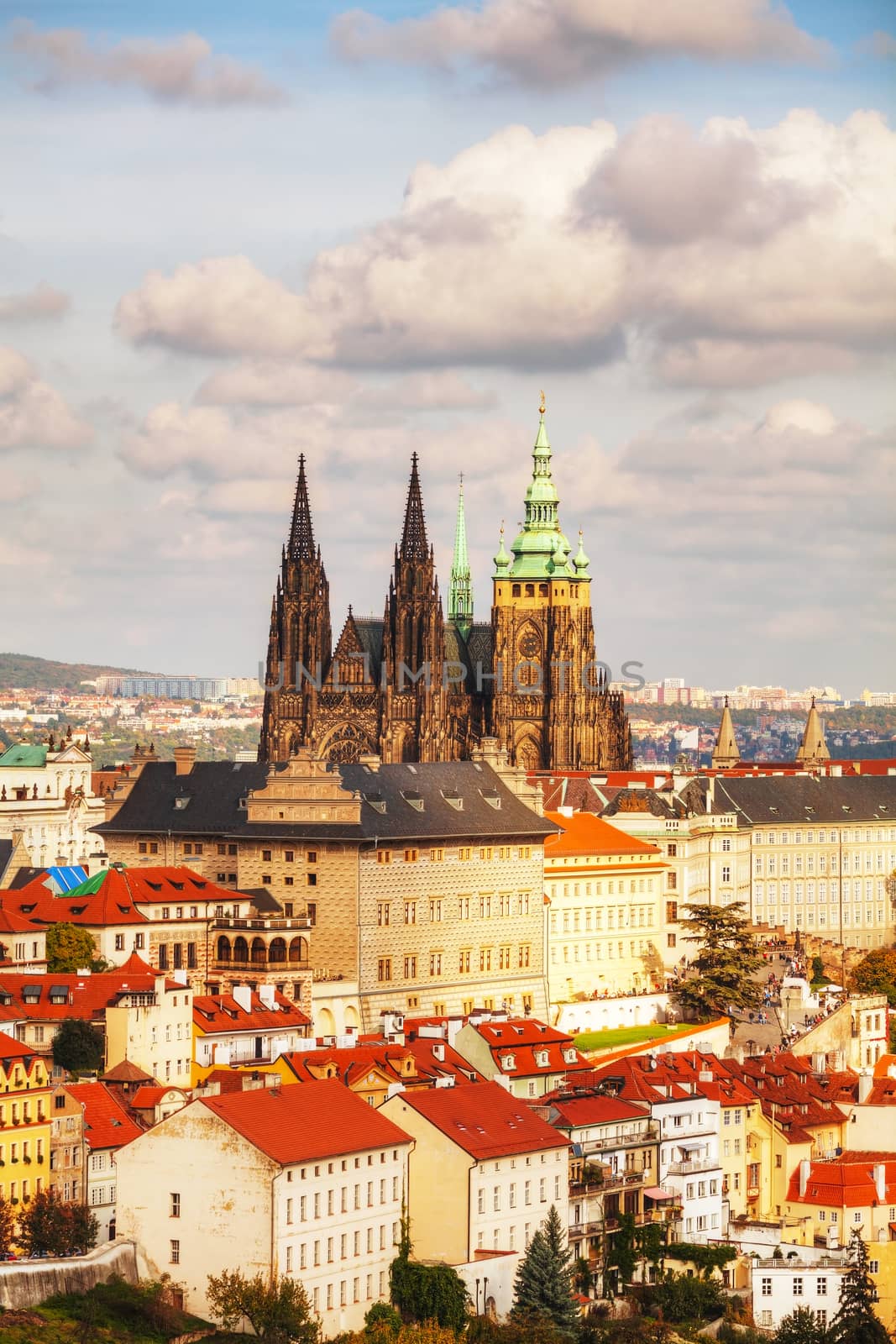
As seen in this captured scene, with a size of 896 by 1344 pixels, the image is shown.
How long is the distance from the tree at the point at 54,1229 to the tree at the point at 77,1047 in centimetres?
1264

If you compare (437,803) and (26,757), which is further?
(26,757)

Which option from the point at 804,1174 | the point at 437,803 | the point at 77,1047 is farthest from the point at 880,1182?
the point at 437,803

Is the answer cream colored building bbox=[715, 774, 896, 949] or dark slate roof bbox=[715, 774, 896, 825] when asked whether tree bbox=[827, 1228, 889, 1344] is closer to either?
cream colored building bbox=[715, 774, 896, 949]

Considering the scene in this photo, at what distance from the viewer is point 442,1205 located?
313ft

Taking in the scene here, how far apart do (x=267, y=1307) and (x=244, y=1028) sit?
1087 inches

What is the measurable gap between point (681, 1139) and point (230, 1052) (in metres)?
15.2

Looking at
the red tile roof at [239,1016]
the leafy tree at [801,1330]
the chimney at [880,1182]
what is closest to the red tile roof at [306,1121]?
the leafy tree at [801,1330]

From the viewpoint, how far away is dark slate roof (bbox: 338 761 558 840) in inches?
5295

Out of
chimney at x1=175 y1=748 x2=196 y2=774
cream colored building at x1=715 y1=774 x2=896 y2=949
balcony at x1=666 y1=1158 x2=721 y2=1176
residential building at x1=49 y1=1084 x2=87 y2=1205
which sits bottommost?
balcony at x1=666 y1=1158 x2=721 y2=1176

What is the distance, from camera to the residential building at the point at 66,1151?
9625 cm

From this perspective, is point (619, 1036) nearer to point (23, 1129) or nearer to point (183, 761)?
point (183, 761)

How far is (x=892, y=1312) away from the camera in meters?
106

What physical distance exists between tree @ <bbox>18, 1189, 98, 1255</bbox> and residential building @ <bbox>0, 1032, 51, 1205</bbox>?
0.87 m

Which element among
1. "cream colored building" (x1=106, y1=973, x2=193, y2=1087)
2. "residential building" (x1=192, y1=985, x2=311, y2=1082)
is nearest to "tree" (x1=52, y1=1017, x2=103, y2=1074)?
"cream colored building" (x1=106, y1=973, x2=193, y2=1087)
